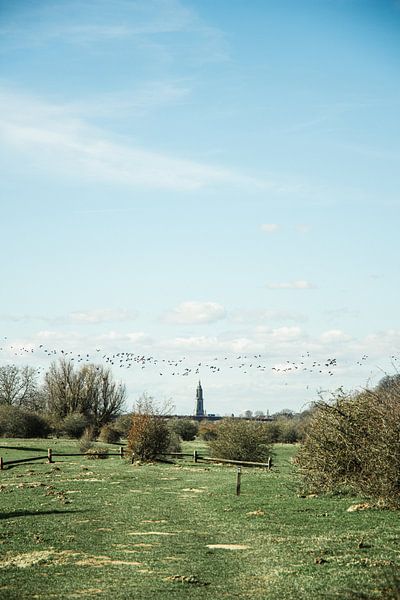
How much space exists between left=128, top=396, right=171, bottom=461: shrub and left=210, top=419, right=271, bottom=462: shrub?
167 inches

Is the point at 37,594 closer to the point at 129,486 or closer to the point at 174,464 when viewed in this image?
the point at 129,486

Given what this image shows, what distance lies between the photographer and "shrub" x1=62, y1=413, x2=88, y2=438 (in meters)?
86.6

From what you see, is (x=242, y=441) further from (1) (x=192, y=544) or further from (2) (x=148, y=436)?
(1) (x=192, y=544)

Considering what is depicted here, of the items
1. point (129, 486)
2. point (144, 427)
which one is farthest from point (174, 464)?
point (129, 486)

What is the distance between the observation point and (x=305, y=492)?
2903 cm

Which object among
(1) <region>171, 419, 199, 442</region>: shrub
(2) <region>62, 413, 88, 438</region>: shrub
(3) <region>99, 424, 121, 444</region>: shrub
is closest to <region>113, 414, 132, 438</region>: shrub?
(3) <region>99, 424, 121, 444</region>: shrub

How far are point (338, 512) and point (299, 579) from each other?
379 inches

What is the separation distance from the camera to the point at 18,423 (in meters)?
80.8

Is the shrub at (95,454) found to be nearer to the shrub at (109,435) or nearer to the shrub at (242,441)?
the shrub at (242,441)

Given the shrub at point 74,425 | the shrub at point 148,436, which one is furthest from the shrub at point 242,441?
the shrub at point 74,425

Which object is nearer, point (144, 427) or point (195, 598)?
point (195, 598)

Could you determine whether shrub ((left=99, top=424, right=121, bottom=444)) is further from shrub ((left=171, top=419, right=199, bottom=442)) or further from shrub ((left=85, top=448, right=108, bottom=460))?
shrub ((left=85, top=448, right=108, bottom=460))

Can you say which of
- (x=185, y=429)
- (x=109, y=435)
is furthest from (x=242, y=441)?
(x=185, y=429)

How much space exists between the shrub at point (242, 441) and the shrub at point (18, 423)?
3505 centimetres
